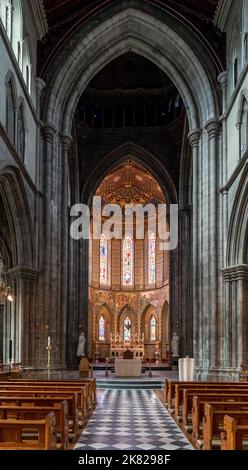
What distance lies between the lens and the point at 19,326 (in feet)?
75.4

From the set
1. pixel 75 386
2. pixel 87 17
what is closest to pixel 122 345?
pixel 87 17

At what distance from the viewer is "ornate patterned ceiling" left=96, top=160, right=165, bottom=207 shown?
46094 mm

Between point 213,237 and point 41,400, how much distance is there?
15.5 meters

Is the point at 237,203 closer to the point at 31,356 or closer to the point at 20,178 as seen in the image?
the point at 20,178

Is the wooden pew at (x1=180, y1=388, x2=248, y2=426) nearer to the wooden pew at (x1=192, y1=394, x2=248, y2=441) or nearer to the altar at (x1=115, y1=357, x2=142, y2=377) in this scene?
the wooden pew at (x1=192, y1=394, x2=248, y2=441)

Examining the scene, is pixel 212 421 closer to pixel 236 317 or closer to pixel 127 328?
pixel 236 317

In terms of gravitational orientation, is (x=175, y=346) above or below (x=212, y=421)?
below

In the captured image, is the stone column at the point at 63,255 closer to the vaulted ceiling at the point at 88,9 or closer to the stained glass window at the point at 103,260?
the vaulted ceiling at the point at 88,9

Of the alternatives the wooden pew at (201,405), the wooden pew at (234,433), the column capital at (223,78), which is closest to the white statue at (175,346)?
the column capital at (223,78)

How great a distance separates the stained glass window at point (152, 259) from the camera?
48.7 metres

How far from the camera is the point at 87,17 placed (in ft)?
85.6

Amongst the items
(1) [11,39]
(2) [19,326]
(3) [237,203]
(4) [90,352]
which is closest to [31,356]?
(2) [19,326]
